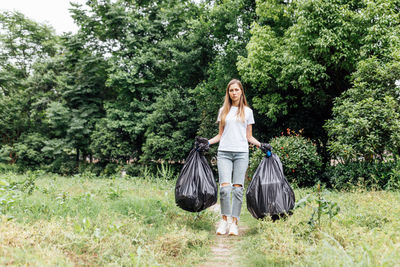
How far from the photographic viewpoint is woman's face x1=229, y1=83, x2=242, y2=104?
3.85 m

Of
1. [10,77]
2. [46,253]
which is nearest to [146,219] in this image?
[46,253]

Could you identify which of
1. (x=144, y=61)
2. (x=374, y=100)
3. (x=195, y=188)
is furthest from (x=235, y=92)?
(x=144, y=61)

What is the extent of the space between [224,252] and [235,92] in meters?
2.01

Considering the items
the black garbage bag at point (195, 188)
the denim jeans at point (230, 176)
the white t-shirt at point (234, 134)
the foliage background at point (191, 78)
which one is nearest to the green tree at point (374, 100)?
the foliage background at point (191, 78)

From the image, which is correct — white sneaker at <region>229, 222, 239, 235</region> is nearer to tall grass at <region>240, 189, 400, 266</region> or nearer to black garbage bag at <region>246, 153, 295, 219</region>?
tall grass at <region>240, 189, 400, 266</region>

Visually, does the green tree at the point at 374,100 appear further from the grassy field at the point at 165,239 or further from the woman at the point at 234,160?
the woman at the point at 234,160

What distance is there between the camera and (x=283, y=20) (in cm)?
1109

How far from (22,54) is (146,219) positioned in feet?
75.7

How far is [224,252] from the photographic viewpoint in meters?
3.25

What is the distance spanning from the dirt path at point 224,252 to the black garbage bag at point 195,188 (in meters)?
0.48

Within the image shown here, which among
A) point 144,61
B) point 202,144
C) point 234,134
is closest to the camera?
point 234,134

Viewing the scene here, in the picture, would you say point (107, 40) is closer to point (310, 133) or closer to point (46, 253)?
point (310, 133)

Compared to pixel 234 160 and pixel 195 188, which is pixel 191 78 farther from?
pixel 195 188

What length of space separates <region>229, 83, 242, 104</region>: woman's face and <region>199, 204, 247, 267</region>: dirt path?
1.84 metres
